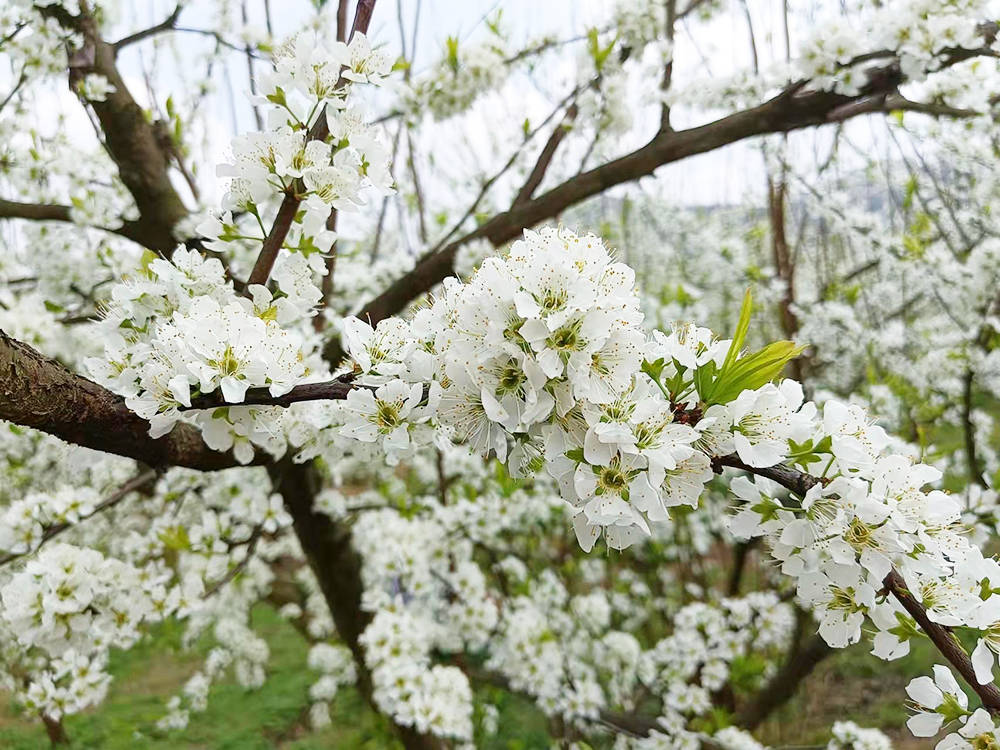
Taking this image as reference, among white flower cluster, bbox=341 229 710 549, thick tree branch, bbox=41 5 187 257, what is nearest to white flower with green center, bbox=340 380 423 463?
white flower cluster, bbox=341 229 710 549

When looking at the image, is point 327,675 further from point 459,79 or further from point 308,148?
point 308,148

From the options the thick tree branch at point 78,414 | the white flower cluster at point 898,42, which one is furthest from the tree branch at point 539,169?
the thick tree branch at point 78,414

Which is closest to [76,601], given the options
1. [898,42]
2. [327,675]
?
[898,42]

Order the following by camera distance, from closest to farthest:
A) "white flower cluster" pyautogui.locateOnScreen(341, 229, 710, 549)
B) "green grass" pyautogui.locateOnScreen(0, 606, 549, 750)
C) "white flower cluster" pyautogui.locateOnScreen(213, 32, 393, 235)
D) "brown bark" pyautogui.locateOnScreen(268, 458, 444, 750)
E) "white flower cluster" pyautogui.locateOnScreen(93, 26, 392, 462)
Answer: "white flower cluster" pyautogui.locateOnScreen(341, 229, 710, 549) → "white flower cluster" pyautogui.locateOnScreen(93, 26, 392, 462) → "white flower cluster" pyautogui.locateOnScreen(213, 32, 393, 235) → "brown bark" pyautogui.locateOnScreen(268, 458, 444, 750) → "green grass" pyautogui.locateOnScreen(0, 606, 549, 750)

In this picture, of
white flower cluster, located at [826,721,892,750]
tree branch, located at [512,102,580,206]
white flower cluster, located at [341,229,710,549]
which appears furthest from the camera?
tree branch, located at [512,102,580,206]

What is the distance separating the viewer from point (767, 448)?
766 millimetres

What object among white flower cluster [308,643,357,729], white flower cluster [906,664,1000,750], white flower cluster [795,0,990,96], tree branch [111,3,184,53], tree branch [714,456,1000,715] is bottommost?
white flower cluster [906,664,1000,750]

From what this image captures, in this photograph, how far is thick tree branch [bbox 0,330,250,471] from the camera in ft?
2.59

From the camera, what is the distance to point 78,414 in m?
0.90

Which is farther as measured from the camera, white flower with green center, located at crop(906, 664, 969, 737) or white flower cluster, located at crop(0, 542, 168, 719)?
white flower cluster, located at crop(0, 542, 168, 719)

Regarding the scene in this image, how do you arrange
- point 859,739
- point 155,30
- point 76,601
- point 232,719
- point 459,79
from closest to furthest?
point 76,601
point 859,739
point 155,30
point 459,79
point 232,719

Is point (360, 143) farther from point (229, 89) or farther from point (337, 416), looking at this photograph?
point (229, 89)

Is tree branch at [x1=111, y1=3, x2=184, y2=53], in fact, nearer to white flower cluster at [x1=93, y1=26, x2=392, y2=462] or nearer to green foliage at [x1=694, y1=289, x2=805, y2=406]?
white flower cluster at [x1=93, y1=26, x2=392, y2=462]

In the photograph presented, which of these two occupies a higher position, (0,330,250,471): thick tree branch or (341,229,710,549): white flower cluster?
(0,330,250,471): thick tree branch
